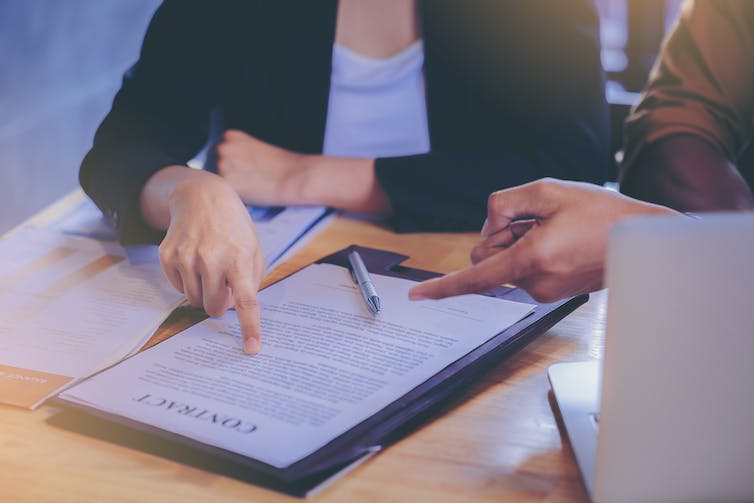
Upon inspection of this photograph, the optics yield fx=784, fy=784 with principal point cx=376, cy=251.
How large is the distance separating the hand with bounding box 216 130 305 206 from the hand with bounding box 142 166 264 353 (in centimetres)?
23

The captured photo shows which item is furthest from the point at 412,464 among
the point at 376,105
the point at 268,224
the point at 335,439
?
the point at 376,105

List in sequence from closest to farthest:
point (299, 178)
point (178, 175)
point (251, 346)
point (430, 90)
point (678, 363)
Answer: point (678, 363) < point (251, 346) < point (178, 175) < point (299, 178) < point (430, 90)

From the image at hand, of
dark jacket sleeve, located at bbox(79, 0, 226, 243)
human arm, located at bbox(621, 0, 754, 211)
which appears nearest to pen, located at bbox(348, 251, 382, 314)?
dark jacket sleeve, located at bbox(79, 0, 226, 243)

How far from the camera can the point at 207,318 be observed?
0.84m

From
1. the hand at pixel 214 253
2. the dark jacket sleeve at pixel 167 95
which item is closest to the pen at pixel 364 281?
the hand at pixel 214 253

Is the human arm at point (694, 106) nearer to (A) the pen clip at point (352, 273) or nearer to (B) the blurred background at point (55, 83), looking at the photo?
(B) the blurred background at point (55, 83)

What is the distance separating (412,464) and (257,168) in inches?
28.7

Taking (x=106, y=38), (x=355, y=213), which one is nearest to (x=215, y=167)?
(x=355, y=213)

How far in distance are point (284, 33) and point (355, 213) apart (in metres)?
0.36

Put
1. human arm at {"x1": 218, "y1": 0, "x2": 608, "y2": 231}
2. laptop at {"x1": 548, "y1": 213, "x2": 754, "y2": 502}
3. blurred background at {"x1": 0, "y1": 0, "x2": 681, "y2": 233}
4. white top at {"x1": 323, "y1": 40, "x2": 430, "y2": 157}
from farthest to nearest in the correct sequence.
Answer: blurred background at {"x1": 0, "y1": 0, "x2": 681, "y2": 233}, white top at {"x1": 323, "y1": 40, "x2": 430, "y2": 157}, human arm at {"x1": 218, "y1": 0, "x2": 608, "y2": 231}, laptop at {"x1": 548, "y1": 213, "x2": 754, "y2": 502}

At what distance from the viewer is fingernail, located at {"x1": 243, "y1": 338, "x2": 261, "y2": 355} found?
29.0 inches

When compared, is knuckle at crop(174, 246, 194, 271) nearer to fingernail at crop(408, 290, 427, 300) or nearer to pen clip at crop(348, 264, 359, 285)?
pen clip at crop(348, 264, 359, 285)

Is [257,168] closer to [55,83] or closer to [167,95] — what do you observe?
[167,95]

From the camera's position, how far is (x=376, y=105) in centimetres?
138
